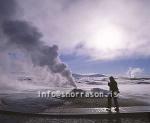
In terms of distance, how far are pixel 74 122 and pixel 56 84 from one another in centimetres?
4779

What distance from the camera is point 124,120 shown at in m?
12.5

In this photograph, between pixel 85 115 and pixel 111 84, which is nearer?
pixel 85 115

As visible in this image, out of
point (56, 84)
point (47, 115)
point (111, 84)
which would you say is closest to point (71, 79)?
point (56, 84)

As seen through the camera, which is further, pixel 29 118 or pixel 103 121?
pixel 29 118

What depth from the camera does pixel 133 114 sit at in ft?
44.1

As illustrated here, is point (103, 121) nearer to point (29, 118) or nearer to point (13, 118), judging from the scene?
point (29, 118)

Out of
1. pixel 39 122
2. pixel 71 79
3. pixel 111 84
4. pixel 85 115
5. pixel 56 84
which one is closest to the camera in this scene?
pixel 39 122

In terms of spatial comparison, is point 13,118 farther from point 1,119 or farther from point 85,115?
point 85,115

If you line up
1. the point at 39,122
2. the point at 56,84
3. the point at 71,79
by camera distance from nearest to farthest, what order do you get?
1. the point at 39,122
2. the point at 71,79
3. the point at 56,84

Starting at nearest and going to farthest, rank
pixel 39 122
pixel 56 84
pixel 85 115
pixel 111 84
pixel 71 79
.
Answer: pixel 39 122 < pixel 85 115 < pixel 111 84 < pixel 71 79 < pixel 56 84

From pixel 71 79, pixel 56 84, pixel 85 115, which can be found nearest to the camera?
pixel 85 115

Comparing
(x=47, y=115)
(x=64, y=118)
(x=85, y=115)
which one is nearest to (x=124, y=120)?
(x=85, y=115)

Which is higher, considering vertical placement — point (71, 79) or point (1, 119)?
point (71, 79)

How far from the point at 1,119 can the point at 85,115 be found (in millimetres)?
4544
